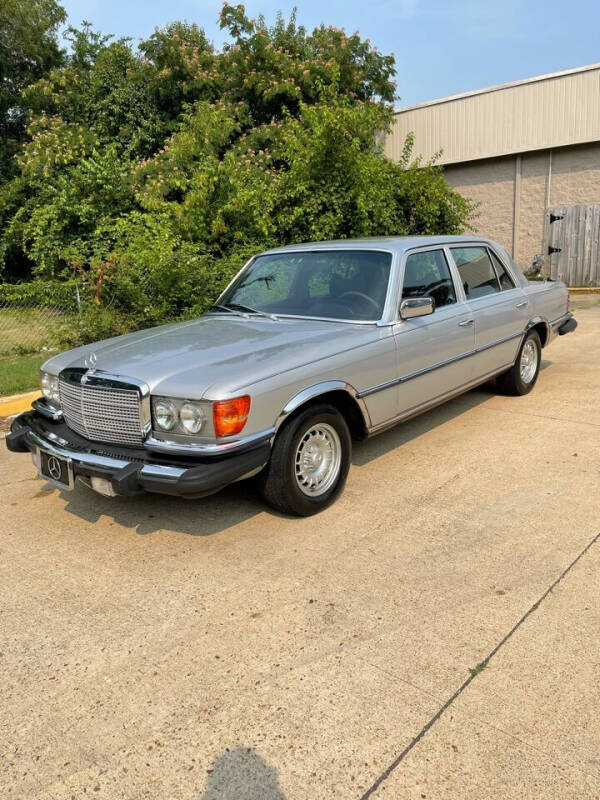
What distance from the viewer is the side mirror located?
4.44 m

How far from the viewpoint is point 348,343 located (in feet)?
13.6

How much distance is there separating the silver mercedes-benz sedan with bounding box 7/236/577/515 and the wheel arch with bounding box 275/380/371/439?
0.01 meters

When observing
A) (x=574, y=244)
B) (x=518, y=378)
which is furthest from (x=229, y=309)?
(x=574, y=244)

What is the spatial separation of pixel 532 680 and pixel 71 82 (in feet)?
61.8

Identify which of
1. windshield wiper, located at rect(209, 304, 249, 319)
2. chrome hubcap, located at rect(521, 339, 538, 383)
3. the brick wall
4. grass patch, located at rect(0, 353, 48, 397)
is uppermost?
the brick wall

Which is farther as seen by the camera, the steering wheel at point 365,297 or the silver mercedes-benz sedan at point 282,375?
the steering wheel at point 365,297

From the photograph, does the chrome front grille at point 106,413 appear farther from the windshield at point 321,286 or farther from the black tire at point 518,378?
the black tire at point 518,378

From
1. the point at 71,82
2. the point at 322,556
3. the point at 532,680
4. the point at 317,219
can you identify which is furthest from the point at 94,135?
the point at 532,680

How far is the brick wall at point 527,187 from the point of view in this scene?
51.8ft

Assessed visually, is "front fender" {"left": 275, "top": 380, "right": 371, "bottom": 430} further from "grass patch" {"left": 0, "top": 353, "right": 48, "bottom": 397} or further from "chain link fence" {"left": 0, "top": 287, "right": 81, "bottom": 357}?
"chain link fence" {"left": 0, "top": 287, "right": 81, "bottom": 357}

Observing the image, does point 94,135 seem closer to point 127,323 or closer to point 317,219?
point 317,219

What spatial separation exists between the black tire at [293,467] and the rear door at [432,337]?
788mm

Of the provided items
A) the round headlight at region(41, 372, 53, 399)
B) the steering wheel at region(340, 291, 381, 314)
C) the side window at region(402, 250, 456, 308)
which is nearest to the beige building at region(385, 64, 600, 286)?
the side window at region(402, 250, 456, 308)

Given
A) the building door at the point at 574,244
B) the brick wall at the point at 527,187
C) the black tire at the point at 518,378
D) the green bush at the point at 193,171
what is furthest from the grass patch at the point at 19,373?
the building door at the point at 574,244
